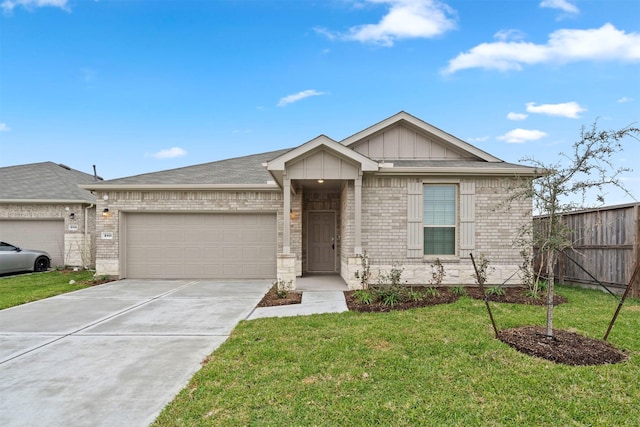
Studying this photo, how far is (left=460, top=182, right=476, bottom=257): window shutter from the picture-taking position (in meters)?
8.77

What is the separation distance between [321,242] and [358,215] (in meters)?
3.31

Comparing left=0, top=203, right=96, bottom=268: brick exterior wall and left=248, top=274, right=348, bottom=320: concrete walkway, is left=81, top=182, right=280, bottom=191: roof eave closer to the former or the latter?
left=248, top=274, right=348, bottom=320: concrete walkway

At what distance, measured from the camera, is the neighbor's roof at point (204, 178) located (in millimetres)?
10398

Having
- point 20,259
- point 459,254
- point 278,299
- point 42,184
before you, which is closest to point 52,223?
point 20,259

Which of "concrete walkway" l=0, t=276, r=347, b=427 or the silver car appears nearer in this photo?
"concrete walkway" l=0, t=276, r=347, b=427

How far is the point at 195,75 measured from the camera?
1402 cm

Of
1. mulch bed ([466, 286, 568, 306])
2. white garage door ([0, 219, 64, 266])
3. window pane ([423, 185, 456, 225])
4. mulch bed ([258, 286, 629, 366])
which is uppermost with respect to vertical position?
window pane ([423, 185, 456, 225])

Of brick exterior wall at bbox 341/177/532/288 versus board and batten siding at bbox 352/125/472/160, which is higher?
board and batten siding at bbox 352/125/472/160

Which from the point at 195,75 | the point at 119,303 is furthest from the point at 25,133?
the point at 119,303

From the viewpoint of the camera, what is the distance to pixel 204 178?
11.0 m

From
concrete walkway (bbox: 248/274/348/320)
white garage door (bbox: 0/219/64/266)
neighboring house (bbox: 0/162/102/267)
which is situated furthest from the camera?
white garage door (bbox: 0/219/64/266)

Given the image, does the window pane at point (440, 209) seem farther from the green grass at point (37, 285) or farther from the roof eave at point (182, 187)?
the green grass at point (37, 285)

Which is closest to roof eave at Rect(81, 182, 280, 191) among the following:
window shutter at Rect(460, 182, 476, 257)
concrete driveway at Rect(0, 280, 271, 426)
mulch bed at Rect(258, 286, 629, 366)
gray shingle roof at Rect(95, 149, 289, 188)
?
gray shingle roof at Rect(95, 149, 289, 188)

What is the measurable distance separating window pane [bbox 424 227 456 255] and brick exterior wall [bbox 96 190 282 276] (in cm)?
386
